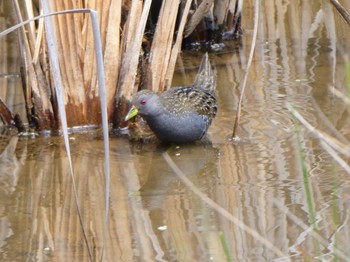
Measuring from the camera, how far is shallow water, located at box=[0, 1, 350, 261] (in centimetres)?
414

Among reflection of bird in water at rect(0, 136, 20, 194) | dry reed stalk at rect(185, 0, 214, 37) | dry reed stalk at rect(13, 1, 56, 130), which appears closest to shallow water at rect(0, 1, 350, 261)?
reflection of bird in water at rect(0, 136, 20, 194)

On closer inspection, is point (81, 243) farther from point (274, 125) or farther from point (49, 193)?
point (274, 125)

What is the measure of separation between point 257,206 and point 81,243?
3.05 ft

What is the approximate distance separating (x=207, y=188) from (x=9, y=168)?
4.24 feet

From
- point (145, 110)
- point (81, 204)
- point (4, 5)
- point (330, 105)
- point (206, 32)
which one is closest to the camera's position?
point (81, 204)

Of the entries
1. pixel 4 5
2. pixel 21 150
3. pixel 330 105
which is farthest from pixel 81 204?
pixel 4 5

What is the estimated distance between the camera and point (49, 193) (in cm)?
507

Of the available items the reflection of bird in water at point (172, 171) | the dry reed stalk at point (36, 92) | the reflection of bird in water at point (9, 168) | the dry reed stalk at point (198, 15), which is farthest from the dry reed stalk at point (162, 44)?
the dry reed stalk at point (198, 15)

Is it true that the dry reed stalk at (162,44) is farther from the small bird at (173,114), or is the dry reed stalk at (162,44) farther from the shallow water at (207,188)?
the shallow water at (207,188)

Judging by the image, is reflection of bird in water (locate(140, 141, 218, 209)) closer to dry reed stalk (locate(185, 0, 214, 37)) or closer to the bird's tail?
the bird's tail

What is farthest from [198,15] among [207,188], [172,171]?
[207,188]

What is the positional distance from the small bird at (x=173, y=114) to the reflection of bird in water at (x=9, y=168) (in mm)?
A: 775

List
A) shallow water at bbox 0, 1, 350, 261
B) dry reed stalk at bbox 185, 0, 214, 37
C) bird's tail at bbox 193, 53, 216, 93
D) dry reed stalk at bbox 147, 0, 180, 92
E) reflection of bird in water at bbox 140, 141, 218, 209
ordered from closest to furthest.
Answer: shallow water at bbox 0, 1, 350, 261, reflection of bird in water at bbox 140, 141, 218, 209, dry reed stalk at bbox 147, 0, 180, 92, bird's tail at bbox 193, 53, 216, 93, dry reed stalk at bbox 185, 0, 214, 37

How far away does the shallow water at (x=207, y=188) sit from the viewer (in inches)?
163
